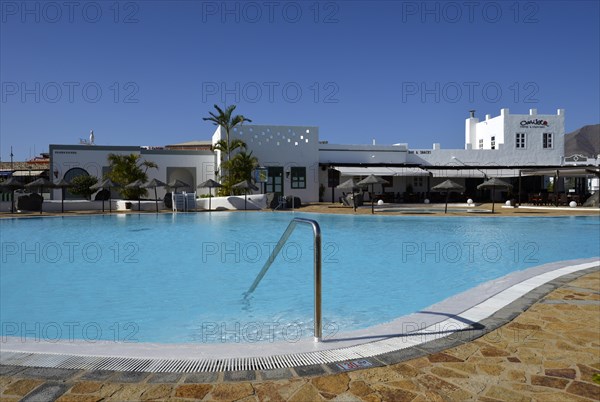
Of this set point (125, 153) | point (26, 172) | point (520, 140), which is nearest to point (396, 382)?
point (125, 153)

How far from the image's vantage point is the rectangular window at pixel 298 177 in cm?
3316

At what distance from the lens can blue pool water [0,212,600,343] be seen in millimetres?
6164

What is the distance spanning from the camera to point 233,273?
9344 mm

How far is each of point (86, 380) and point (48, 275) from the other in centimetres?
758

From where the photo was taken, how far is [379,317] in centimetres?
643

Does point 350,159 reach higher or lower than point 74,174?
higher

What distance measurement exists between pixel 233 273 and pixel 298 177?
79.4 ft

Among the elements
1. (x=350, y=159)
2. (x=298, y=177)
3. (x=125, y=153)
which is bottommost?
(x=298, y=177)

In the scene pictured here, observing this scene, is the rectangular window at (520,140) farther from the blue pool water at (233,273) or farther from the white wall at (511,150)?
the blue pool water at (233,273)

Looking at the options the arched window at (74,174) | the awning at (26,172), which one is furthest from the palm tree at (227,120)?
the awning at (26,172)

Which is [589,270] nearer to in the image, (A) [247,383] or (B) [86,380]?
(A) [247,383]

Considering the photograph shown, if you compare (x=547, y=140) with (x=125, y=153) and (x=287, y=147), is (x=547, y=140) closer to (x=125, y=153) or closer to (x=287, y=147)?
(x=287, y=147)

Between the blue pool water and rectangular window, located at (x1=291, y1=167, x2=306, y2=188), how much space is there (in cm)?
1534

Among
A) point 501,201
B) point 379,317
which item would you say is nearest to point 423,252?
point 379,317
